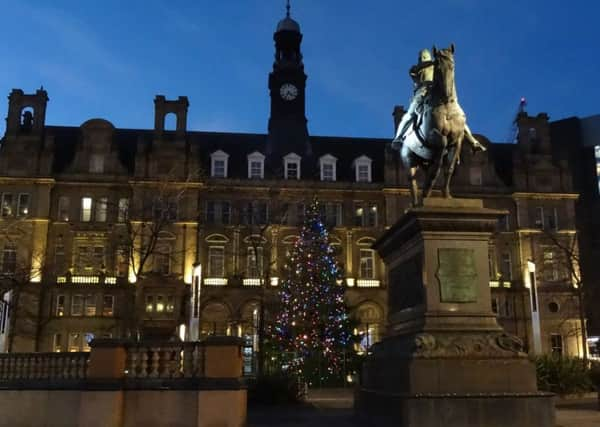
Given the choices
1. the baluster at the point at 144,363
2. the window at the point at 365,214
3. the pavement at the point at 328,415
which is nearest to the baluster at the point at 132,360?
the baluster at the point at 144,363

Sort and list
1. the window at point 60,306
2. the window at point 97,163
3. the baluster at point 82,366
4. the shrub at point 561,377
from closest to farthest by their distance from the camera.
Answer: the baluster at point 82,366 < the shrub at point 561,377 < the window at point 60,306 < the window at point 97,163

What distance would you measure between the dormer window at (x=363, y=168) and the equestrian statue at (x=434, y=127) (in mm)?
45894

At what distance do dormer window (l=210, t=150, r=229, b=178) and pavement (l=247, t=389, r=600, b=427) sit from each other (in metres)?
39.2

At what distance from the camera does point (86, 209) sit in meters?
55.9

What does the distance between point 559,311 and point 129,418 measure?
52763mm

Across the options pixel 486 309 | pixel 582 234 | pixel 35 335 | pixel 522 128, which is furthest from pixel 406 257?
pixel 582 234

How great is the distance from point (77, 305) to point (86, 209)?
8.29 m

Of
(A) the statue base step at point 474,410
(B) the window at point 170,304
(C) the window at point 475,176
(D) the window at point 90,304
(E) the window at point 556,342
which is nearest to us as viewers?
(A) the statue base step at point 474,410

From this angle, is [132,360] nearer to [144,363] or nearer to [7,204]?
[144,363]

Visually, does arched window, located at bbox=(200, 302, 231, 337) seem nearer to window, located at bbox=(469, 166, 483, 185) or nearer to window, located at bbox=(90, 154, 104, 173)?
window, located at bbox=(90, 154, 104, 173)

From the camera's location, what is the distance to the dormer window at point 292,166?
59.6 meters

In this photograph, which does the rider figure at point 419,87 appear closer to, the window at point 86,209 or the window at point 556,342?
the window at point 86,209

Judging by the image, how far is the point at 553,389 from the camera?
21484mm

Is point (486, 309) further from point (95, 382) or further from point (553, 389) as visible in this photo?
point (553, 389)
